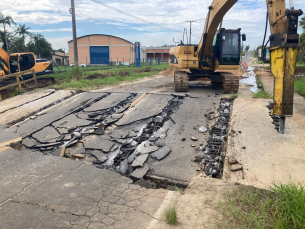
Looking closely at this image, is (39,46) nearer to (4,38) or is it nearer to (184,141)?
(4,38)

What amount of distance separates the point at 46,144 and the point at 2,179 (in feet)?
6.15

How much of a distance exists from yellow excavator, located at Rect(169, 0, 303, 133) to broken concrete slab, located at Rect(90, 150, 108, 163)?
3.69 m

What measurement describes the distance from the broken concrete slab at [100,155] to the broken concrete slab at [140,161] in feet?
2.44

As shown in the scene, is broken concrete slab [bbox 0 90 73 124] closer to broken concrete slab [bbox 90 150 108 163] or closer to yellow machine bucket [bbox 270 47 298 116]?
broken concrete slab [bbox 90 150 108 163]

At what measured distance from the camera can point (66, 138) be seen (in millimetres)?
6496

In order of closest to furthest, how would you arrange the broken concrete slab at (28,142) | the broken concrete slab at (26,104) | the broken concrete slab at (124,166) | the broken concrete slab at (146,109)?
the broken concrete slab at (124,166) → the broken concrete slab at (28,142) → the broken concrete slab at (146,109) → the broken concrete slab at (26,104)

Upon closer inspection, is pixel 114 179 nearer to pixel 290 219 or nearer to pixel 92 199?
pixel 92 199

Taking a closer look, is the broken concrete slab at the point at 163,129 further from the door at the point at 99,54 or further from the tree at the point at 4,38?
the door at the point at 99,54

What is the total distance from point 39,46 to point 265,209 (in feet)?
156

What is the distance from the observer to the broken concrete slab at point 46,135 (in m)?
6.45

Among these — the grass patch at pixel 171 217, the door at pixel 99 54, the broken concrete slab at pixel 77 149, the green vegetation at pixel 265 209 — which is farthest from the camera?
the door at pixel 99 54

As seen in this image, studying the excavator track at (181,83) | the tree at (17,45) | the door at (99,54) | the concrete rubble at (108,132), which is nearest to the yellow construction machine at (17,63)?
the concrete rubble at (108,132)

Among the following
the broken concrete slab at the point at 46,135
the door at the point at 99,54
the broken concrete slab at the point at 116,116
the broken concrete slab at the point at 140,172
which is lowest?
the broken concrete slab at the point at 140,172

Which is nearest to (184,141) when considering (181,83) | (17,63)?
(181,83)
